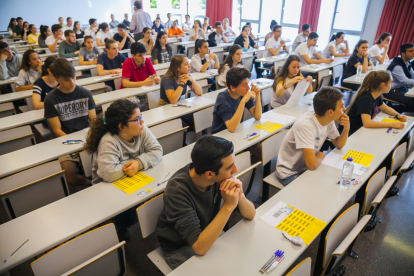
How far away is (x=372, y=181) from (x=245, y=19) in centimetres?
1150

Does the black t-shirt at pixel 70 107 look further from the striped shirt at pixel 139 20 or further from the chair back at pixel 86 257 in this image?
the striped shirt at pixel 139 20

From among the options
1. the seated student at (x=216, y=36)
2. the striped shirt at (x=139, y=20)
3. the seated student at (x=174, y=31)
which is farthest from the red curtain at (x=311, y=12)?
the striped shirt at (x=139, y=20)

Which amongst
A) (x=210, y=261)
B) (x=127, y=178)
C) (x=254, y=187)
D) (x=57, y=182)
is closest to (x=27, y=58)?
(x=57, y=182)

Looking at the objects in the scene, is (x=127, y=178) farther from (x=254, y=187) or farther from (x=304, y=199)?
(x=254, y=187)

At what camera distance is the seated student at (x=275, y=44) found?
6.46 metres

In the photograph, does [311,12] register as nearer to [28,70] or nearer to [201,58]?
[201,58]

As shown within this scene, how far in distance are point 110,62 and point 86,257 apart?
4124mm

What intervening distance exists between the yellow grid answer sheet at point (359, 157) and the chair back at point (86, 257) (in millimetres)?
1896

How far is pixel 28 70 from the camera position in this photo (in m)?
3.88

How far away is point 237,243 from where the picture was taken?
137 centimetres

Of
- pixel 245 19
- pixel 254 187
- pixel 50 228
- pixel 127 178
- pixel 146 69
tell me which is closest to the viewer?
pixel 50 228

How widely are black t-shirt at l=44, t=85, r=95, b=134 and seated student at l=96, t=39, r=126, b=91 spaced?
68.3 inches

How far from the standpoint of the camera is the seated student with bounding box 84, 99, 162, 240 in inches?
72.4

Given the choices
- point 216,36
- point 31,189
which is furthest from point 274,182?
point 216,36
